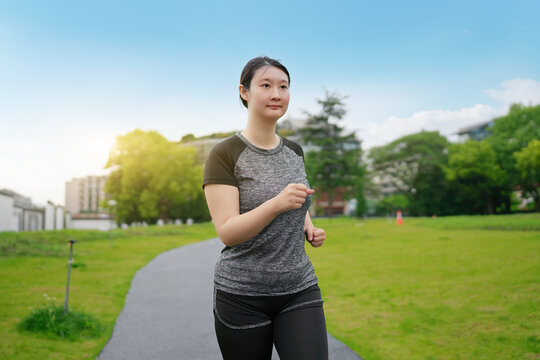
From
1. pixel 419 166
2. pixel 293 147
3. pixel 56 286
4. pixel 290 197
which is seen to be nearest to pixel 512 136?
pixel 419 166

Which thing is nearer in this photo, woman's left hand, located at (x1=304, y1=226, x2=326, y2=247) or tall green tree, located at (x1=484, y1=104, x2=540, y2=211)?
woman's left hand, located at (x1=304, y1=226, x2=326, y2=247)

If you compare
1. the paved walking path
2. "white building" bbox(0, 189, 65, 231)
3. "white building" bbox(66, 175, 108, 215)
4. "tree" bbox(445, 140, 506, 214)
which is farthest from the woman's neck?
"white building" bbox(66, 175, 108, 215)

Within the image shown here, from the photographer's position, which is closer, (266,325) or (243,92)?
(266,325)

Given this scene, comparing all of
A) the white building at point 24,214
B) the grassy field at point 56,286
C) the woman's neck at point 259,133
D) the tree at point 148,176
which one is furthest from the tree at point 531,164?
the woman's neck at point 259,133

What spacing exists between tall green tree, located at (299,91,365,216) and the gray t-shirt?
36565mm

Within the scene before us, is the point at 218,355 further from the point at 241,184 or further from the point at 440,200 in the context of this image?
the point at 440,200

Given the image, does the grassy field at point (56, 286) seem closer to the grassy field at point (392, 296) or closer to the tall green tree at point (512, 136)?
the grassy field at point (392, 296)

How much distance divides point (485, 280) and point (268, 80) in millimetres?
8310

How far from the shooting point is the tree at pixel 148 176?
1654 inches

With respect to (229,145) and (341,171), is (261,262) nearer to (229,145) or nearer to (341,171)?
(229,145)

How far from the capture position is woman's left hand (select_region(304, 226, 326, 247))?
7.16 ft

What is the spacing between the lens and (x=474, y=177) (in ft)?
154

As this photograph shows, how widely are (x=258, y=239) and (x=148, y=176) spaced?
42.5 m

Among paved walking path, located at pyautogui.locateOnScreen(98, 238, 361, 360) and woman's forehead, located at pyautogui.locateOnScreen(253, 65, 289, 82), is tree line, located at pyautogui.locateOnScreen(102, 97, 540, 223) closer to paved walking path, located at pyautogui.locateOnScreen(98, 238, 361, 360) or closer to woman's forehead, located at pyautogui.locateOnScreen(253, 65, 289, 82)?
paved walking path, located at pyautogui.locateOnScreen(98, 238, 361, 360)
